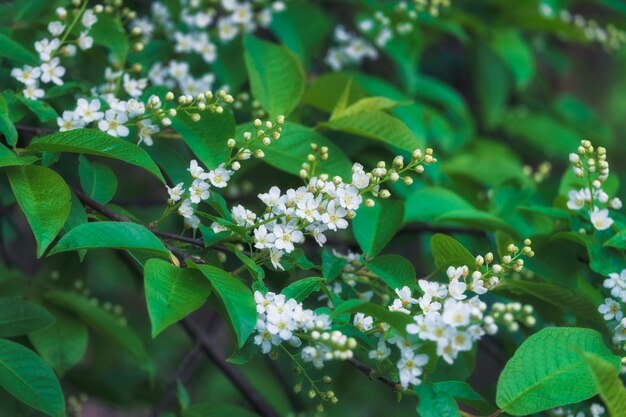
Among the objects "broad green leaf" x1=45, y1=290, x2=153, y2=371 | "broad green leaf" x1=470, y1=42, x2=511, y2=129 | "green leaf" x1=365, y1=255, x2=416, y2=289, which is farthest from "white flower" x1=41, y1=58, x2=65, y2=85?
"broad green leaf" x1=470, y1=42, x2=511, y2=129

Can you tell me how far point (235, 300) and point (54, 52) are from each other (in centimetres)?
91

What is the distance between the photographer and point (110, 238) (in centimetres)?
139

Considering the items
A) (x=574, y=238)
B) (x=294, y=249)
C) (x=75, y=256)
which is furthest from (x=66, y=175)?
(x=574, y=238)

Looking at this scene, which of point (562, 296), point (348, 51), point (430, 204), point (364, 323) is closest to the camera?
point (364, 323)

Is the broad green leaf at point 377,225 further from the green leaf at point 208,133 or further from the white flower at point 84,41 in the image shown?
the white flower at point 84,41

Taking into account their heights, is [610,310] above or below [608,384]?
below

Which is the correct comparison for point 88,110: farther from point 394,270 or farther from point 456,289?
point 456,289

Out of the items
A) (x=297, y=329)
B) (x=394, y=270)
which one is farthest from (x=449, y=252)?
(x=297, y=329)

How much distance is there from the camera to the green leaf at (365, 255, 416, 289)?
1.65 meters

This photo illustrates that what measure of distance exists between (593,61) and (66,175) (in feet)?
13.1

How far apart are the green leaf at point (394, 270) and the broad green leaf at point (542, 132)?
1921 millimetres

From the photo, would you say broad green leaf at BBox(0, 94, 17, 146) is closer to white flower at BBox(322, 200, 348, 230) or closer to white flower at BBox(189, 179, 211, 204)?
white flower at BBox(189, 179, 211, 204)

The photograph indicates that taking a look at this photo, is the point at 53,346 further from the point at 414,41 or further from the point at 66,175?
the point at 414,41

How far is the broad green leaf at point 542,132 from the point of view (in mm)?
3414
